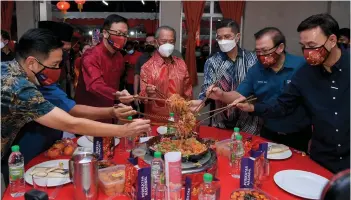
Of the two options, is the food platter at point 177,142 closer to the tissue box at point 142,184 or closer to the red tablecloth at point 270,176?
the red tablecloth at point 270,176

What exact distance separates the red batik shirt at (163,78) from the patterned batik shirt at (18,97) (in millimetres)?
1395

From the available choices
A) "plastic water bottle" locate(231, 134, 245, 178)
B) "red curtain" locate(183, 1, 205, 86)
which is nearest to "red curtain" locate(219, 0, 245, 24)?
"red curtain" locate(183, 1, 205, 86)

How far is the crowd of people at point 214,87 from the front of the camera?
1.64 m

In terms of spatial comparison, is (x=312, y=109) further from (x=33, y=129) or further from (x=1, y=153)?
(x=1, y=153)

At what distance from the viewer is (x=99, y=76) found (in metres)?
2.94

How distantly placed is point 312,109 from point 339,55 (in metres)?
0.38

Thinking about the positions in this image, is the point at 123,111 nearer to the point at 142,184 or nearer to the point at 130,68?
the point at 142,184

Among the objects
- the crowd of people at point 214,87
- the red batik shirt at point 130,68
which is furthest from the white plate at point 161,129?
the red batik shirt at point 130,68

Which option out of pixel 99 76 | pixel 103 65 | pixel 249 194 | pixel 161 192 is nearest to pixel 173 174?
pixel 161 192

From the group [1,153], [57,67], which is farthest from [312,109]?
[1,153]

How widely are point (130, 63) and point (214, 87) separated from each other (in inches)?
125

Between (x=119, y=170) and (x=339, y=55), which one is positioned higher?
(x=339, y=55)

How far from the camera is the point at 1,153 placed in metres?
1.75

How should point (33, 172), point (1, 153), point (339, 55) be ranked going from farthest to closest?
point (339, 55) → point (1, 153) → point (33, 172)
